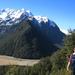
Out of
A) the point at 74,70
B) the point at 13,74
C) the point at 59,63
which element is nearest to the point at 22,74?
the point at 13,74

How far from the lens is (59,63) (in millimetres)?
56781

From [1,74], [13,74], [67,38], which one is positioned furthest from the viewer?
[1,74]

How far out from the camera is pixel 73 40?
44.4 metres

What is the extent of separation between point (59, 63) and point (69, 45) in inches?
563

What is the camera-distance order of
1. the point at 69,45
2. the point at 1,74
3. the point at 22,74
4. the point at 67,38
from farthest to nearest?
the point at 1,74 < the point at 22,74 < the point at 67,38 < the point at 69,45

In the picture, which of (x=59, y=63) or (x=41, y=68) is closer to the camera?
(x=59, y=63)

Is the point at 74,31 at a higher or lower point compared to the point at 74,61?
higher

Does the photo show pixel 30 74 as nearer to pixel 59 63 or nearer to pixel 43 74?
pixel 43 74

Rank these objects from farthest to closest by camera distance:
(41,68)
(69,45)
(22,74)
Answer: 1. (41,68)
2. (22,74)
3. (69,45)

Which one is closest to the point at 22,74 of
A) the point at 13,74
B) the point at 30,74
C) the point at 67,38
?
the point at 30,74

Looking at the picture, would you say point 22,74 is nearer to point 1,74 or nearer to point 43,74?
point 43,74

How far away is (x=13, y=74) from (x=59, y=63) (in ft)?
42.9

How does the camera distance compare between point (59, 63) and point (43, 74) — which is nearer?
point (59, 63)

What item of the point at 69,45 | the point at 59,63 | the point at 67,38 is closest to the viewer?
the point at 69,45
